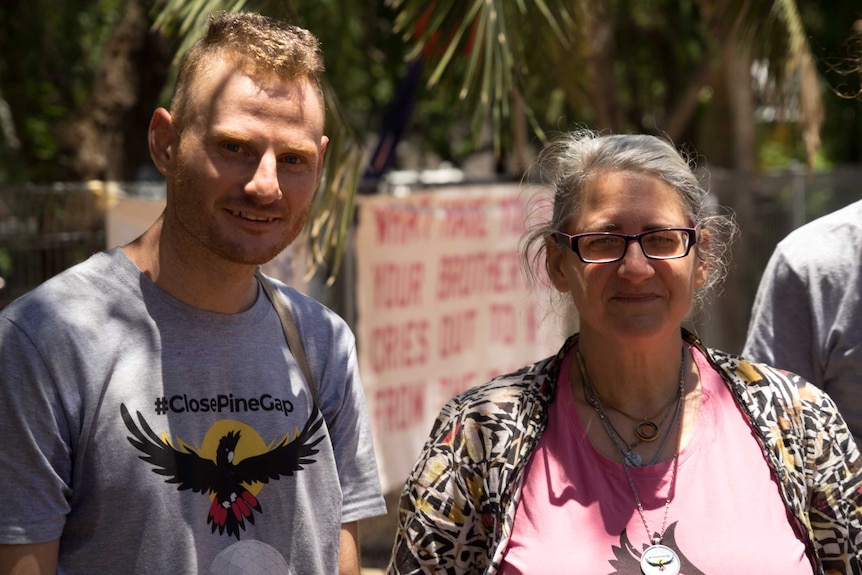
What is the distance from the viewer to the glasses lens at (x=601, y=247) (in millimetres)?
2453

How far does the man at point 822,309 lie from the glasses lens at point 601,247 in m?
0.61

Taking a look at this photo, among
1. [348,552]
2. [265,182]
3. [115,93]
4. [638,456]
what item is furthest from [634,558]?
[115,93]

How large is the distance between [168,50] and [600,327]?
19.5 ft

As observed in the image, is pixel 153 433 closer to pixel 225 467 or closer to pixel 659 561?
pixel 225 467

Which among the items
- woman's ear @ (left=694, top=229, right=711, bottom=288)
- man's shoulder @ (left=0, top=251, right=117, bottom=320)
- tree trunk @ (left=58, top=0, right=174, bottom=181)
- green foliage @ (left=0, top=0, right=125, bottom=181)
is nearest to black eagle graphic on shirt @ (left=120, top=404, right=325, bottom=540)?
man's shoulder @ (left=0, top=251, right=117, bottom=320)

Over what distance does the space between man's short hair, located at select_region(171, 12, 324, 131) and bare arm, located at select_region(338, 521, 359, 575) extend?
870 mm

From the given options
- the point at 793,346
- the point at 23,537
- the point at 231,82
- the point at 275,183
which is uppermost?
the point at 231,82

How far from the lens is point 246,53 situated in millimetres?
2193

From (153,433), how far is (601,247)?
3.30 feet

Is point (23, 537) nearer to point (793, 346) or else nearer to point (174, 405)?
point (174, 405)

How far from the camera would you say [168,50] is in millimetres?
7754

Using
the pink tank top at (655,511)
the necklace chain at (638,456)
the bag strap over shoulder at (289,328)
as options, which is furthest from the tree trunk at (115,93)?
the pink tank top at (655,511)

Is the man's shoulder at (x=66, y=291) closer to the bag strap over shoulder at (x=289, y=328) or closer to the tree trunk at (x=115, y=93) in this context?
the bag strap over shoulder at (x=289, y=328)

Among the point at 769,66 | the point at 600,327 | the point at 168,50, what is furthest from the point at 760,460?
the point at 168,50
